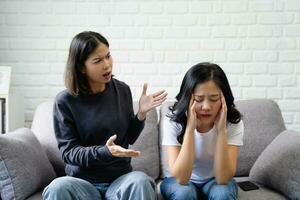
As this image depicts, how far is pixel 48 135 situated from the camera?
1.91m

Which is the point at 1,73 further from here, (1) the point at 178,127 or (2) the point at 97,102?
(1) the point at 178,127

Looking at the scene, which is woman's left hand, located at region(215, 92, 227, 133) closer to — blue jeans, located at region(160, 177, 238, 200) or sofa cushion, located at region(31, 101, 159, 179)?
blue jeans, located at region(160, 177, 238, 200)

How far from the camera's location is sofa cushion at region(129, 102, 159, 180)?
1.88m

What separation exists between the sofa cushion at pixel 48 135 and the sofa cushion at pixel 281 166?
981 millimetres

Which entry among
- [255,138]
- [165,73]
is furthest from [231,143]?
[165,73]

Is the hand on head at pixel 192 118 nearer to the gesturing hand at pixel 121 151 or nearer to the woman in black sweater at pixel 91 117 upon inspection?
the woman in black sweater at pixel 91 117

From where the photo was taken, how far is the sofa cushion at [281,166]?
1.53 m

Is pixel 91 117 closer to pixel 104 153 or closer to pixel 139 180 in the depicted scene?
pixel 104 153

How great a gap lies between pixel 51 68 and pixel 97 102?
89 centimetres

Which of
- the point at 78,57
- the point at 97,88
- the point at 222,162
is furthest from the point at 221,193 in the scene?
the point at 78,57

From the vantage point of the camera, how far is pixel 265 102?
2016 millimetres

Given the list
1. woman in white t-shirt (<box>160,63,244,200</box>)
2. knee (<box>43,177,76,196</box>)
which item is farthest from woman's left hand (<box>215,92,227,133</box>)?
knee (<box>43,177,76,196</box>)

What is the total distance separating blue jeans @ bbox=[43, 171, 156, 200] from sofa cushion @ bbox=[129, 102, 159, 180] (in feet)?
1.45

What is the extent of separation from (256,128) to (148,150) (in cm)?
59
